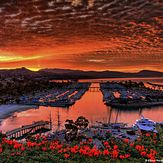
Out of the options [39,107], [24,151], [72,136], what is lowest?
[39,107]

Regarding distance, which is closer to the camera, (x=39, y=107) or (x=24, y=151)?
(x=24, y=151)

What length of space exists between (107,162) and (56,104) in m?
Answer: 101

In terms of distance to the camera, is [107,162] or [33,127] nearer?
[107,162]

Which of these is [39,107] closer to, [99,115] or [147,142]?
[99,115]

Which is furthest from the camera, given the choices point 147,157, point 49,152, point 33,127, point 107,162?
point 33,127

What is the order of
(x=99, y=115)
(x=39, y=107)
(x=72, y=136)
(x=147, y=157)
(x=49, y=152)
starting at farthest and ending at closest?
(x=39, y=107), (x=99, y=115), (x=72, y=136), (x=49, y=152), (x=147, y=157)

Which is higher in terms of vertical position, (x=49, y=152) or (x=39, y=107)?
(x=49, y=152)

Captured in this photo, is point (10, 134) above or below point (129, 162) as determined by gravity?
below

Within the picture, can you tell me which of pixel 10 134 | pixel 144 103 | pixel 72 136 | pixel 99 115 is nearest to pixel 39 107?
pixel 99 115

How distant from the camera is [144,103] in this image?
11000 cm

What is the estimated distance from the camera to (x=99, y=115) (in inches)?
3361

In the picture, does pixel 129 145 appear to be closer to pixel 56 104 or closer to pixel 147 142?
pixel 147 142

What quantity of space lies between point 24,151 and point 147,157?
13.3 ft

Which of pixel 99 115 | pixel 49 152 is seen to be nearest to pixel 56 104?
pixel 99 115
